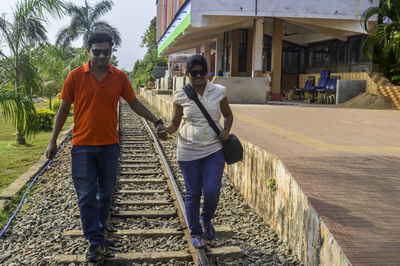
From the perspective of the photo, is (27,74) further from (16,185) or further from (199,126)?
(199,126)

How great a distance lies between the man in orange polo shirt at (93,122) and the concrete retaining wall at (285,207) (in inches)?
59.5

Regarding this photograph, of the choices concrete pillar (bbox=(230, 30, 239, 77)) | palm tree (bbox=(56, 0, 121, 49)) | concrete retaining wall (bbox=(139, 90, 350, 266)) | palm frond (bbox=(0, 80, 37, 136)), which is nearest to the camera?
concrete retaining wall (bbox=(139, 90, 350, 266))

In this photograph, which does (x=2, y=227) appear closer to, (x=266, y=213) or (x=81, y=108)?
(x=81, y=108)

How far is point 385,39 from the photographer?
15.6 metres

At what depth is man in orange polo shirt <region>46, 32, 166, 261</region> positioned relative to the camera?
12.3 feet

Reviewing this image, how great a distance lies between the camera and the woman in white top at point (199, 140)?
3.93m

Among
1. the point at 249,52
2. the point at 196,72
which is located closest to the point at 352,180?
the point at 196,72

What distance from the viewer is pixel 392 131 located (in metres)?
8.43

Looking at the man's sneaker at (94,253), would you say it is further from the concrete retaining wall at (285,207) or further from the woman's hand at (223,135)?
the concrete retaining wall at (285,207)

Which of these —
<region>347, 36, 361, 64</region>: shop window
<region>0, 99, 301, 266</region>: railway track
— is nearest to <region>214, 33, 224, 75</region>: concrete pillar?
<region>347, 36, 361, 64</region>: shop window

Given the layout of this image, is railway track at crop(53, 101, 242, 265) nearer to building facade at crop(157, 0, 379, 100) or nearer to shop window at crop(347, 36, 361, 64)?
building facade at crop(157, 0, 379, 100)

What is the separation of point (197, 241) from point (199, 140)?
995 mm

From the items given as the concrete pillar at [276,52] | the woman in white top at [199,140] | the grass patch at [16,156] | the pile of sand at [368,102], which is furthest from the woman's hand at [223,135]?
the concrete pillar at [276,52]

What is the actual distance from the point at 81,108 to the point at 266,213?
2.61 m
